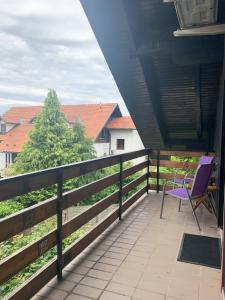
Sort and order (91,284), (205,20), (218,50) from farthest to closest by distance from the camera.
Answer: (218,50) < (205,20) < (91,284)

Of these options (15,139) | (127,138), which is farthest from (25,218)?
(15,139)

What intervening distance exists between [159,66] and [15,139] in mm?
19579

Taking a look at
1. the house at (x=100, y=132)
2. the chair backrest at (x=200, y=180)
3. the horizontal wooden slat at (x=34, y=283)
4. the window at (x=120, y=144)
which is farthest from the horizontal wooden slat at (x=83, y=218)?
the window at (x=120, y=144)

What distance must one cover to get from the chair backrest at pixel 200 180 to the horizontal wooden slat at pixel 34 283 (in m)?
2.14

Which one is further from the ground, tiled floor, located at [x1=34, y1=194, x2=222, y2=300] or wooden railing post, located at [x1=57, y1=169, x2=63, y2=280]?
wooden railing post, located at [x1=57, y1=169, x2=63, y2=280]

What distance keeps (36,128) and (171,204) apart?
11866mm

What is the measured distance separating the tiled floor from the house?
54.8 feet

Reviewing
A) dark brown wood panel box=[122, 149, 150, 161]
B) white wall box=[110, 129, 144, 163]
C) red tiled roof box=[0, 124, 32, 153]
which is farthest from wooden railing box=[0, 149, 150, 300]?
red tiled roof box=[0, 124, 32, 153]

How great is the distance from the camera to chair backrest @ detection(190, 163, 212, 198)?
3645 millimetres

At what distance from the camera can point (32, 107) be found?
25.7 meters

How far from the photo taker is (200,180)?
374 cm

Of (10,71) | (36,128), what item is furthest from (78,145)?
(10,71)

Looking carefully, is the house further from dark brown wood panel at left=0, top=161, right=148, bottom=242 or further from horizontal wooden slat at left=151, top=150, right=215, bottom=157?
dark brown wood panel at left=0, top=161, right=148, bottom=242

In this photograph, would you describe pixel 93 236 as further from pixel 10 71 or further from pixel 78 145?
pixel 10 71
